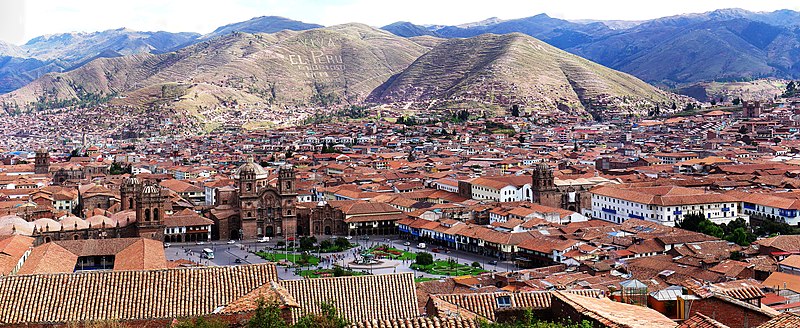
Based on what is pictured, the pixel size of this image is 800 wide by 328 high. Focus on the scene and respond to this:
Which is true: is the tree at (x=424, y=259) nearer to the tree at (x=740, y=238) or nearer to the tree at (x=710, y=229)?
the tree at (x=740, y=238)

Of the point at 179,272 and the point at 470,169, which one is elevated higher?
the point at 179,272

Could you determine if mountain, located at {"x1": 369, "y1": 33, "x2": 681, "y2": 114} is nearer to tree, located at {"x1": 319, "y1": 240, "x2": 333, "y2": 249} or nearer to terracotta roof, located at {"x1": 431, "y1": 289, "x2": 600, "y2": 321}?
tree, located at {"x1": 319, "y1": 240, "x2": 333, "y2": 249}

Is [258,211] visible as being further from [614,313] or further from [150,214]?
[614,313]

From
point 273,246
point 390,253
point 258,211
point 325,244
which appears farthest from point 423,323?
point 258,211

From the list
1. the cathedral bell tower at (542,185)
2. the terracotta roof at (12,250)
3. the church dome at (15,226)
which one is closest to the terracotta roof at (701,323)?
the terracotta roof at (12,250)

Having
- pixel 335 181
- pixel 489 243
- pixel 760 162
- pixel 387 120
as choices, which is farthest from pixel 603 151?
pixel 489 243

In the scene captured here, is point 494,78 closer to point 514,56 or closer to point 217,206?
point 514,56

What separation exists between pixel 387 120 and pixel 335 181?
6316 cm

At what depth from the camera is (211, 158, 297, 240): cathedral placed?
5262cm

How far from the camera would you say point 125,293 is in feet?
47.2

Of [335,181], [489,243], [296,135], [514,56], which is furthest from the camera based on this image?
[514,56]

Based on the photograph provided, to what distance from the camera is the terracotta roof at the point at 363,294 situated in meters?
15.6

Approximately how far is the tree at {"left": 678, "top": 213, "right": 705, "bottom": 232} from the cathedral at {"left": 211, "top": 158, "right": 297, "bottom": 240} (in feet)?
73.4

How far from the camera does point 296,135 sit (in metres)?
119
